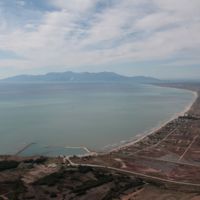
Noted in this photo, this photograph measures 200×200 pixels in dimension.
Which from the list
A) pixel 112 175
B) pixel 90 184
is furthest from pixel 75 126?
pixel 90 184

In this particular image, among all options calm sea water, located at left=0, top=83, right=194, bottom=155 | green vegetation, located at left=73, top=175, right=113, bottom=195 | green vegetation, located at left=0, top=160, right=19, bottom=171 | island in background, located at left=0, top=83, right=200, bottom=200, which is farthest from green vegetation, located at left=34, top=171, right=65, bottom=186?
calm sea water, located at left=0, top=83, right=194, bottom=155

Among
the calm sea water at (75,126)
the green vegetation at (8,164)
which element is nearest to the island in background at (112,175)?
the green vegetation at (8,164)

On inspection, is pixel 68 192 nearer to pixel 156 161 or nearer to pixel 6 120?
pixel 156 161

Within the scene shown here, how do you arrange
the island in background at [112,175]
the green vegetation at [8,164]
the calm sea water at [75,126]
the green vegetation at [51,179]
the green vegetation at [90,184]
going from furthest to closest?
the calm sea water at [75,126], the green vegetation at [8,164], the green vegetation at [51,179], the green vegetation at [90,184], the island in background at [112,175]

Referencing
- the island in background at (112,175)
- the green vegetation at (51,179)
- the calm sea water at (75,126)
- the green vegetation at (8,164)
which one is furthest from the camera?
the calm sea water at (75,126)

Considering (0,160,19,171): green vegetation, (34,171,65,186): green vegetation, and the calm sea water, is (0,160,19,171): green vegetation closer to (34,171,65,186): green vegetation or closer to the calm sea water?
(34,171,65,186): green vegetation

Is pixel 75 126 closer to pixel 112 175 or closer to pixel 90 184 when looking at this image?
pixel 112 175

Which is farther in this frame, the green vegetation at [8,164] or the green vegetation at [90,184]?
the green vegetation at [8,164]

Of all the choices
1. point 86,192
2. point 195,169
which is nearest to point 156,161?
point 195,169

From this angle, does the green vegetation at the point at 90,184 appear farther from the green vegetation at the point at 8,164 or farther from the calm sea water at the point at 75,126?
the calm sea water at the point at 75,126
